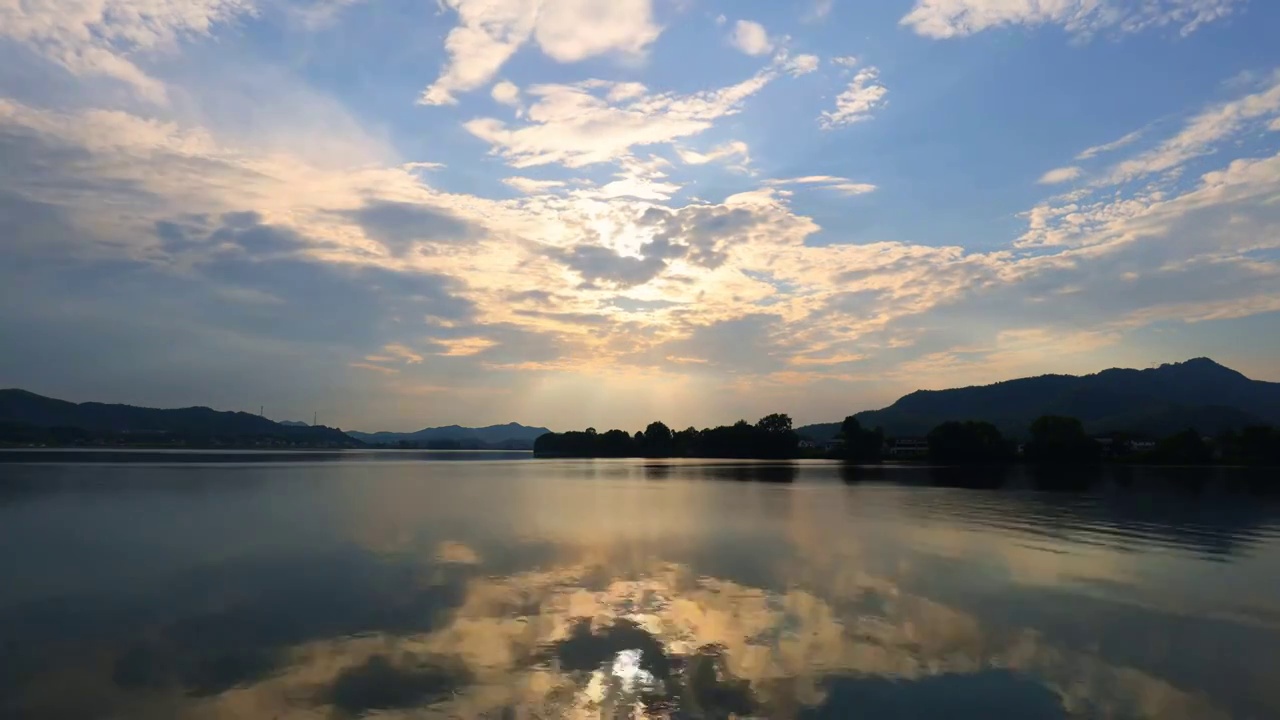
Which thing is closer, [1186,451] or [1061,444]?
[1186,451]

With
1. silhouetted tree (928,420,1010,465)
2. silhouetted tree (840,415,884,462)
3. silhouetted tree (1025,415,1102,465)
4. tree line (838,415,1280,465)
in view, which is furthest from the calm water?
silhouetted tree (840,415,884,462)

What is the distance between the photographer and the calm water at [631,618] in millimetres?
11836

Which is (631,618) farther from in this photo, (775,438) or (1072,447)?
(775,438)

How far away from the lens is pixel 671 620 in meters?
16.4

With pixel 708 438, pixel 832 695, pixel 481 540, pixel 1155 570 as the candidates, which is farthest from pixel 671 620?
pixel 708 438

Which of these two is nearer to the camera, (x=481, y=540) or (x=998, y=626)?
(x=998, y=626)

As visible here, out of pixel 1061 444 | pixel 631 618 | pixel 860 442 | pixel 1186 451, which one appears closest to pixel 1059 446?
pixel 1061 444

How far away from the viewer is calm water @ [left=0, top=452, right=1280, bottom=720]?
11.8 meters

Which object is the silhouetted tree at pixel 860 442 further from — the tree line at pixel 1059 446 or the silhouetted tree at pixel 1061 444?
the silhouetted tree at pixel 1061 444

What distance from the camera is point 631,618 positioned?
54.4ft

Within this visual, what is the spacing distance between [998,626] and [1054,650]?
1851mm

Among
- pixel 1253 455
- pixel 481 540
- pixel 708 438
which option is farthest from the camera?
pixel 708 438

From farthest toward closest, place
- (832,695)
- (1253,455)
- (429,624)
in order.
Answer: (1253,455)
(429,624)
(832,695)

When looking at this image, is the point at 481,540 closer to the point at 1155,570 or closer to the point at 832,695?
the point at 832,695
